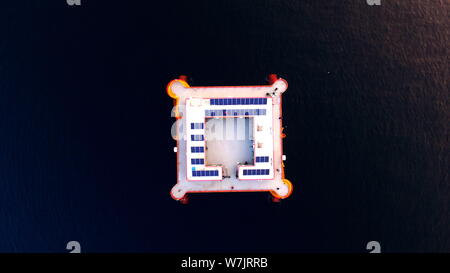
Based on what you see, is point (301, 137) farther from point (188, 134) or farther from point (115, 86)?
point (115, 86)

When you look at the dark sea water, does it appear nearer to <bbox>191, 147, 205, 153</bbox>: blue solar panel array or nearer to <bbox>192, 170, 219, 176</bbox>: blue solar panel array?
<bbox>192, 170, 219, 176</bbox>: blue solar panel array

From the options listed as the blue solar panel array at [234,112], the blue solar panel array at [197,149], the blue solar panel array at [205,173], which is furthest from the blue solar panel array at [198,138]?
the blue solar panel array at [205,173]

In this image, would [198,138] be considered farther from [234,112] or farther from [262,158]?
[262,158]

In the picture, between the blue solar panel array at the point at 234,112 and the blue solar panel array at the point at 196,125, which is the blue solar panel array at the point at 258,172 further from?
the blue solar panel array at the point at 196,125

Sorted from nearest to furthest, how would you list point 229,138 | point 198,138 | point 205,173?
1. point 205,173
2. point 198,138
3. point 229,138

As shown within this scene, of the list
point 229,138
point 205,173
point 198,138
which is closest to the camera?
point 205,173

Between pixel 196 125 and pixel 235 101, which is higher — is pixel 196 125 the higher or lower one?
the lower one

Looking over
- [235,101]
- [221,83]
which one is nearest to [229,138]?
[235,101]
